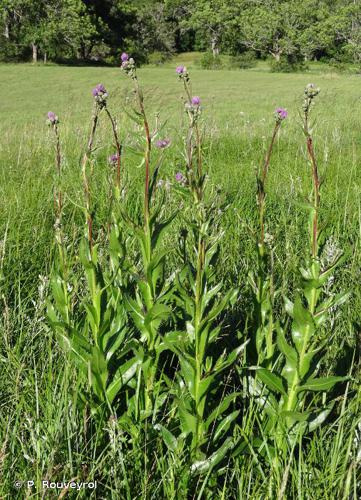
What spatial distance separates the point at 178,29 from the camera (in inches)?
→ 2486

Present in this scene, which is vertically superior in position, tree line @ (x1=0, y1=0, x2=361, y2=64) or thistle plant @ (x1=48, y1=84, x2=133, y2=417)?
tree line @ (x1=0, y1=0, x2=361, y2=64)

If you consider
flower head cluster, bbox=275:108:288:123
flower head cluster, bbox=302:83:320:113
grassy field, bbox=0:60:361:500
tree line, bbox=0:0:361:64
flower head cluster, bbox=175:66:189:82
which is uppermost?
tree line, bbox=0:0:361:64

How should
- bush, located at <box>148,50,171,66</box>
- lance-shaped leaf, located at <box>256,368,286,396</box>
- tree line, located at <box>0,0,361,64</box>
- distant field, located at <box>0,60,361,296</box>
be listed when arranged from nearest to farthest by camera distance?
lance-shaped leaf, located at <box>256,368,286,396</box> < distant field, located at <box>0,60,361,296</box> < tree line, located at <box>0,0,361,64</box> < bush, located at <box>148,50,171,66</box>

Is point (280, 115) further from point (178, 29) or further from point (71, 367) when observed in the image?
point (178, 29)

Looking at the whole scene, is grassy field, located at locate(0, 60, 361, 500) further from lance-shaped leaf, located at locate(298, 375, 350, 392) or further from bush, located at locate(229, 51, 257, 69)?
bush, located at locate(229, 51, 257, 69)

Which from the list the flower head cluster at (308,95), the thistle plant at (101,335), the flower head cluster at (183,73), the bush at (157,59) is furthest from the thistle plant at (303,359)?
the bush at (157,59)

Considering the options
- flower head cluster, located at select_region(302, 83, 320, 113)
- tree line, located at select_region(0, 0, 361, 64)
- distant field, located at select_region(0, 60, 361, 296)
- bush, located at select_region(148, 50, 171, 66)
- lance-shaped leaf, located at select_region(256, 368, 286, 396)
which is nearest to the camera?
flower head cluster, located at select_region(302, 83, 320, 113)

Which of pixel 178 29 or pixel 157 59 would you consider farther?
pixel 178 29

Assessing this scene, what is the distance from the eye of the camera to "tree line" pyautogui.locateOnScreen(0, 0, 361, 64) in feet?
138

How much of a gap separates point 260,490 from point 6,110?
61.0 feet

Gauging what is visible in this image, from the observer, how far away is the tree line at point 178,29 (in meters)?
42.0

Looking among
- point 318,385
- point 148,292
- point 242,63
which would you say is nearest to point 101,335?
point 148,292

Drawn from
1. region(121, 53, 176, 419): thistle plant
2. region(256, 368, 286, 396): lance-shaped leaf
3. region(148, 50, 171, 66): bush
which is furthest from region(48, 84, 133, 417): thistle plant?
region(148, 50, 171, 66): bush

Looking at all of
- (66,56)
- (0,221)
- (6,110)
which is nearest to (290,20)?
(66,56)
